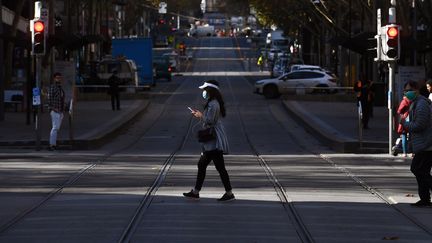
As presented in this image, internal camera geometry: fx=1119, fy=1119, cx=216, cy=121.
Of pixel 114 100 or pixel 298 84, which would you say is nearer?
pixel 114 100

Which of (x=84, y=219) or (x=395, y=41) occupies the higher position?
(x=395, y=41)

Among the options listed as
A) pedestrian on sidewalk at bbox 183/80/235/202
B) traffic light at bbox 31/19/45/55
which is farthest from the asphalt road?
traffic light at bbox 31/19/45/55

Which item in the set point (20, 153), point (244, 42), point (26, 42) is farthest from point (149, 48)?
point (244, 42)

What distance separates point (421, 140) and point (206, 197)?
11.6 feet

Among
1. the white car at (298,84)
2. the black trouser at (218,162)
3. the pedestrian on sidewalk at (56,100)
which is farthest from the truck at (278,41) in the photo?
the black trouser at (218,162)

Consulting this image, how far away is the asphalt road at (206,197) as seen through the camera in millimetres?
13297

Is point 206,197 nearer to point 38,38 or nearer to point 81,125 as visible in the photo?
point 38,38

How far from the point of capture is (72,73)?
4684cm

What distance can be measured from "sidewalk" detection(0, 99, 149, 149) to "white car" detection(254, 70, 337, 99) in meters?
9.91

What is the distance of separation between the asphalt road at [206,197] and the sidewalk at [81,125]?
0.85m

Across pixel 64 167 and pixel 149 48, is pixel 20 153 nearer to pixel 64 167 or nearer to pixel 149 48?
pixel 64 167

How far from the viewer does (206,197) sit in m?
17.3

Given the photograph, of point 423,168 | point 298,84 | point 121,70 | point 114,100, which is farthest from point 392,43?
point 121,70

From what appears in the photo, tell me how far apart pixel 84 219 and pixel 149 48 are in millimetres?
63994
